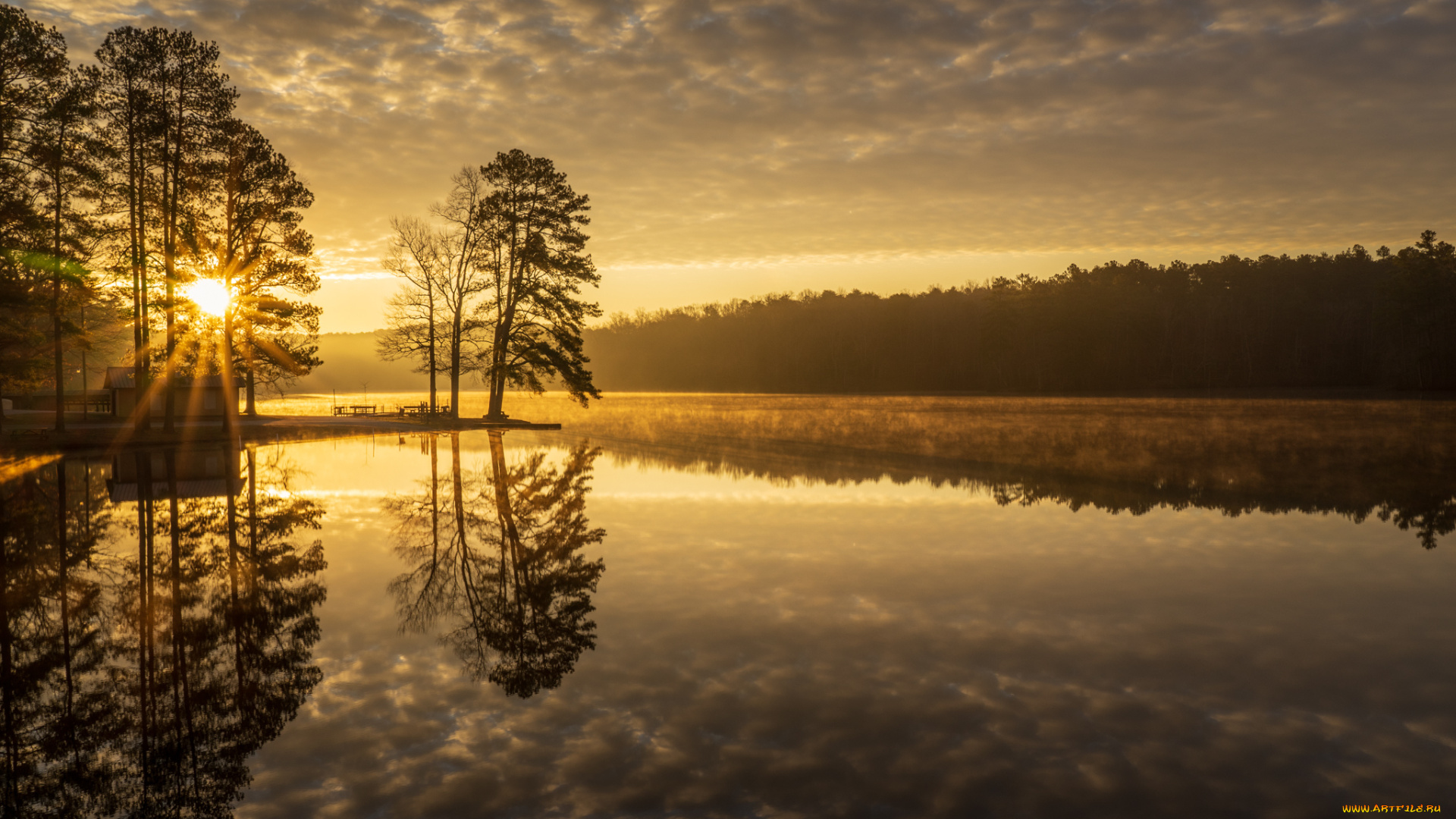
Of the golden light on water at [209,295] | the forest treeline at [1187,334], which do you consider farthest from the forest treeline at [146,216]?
the forest treeline at [1187,334]

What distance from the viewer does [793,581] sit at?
10.9 metres

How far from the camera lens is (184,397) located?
5847 centimetres

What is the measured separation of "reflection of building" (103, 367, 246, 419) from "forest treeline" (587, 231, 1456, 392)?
328ft

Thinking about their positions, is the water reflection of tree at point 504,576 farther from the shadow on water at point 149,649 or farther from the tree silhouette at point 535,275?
the tree silhouette at point 535,275

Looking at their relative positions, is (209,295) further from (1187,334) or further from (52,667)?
(1187,334)

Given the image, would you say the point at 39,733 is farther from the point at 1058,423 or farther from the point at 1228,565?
the point at 1058,423

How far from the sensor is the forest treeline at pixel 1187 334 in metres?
96.7

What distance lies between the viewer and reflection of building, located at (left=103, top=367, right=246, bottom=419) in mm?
56844

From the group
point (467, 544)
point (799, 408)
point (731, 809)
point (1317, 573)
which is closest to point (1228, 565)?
point (1317, 573)

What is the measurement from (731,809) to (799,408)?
217 feet

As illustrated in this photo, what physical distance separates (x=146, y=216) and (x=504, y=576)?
104 feet

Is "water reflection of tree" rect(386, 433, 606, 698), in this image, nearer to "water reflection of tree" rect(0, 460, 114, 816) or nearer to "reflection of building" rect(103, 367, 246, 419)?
"water reflection of tree" rect(0, 460, 114, 816)

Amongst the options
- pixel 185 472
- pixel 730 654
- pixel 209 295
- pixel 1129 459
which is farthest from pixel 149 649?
pixel 209 295

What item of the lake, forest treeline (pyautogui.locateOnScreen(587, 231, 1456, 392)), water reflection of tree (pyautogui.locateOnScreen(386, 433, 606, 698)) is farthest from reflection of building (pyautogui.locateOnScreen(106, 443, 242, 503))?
forest treeline (pyautogui.locateOnScreen(587, 231, 1456, 392))
